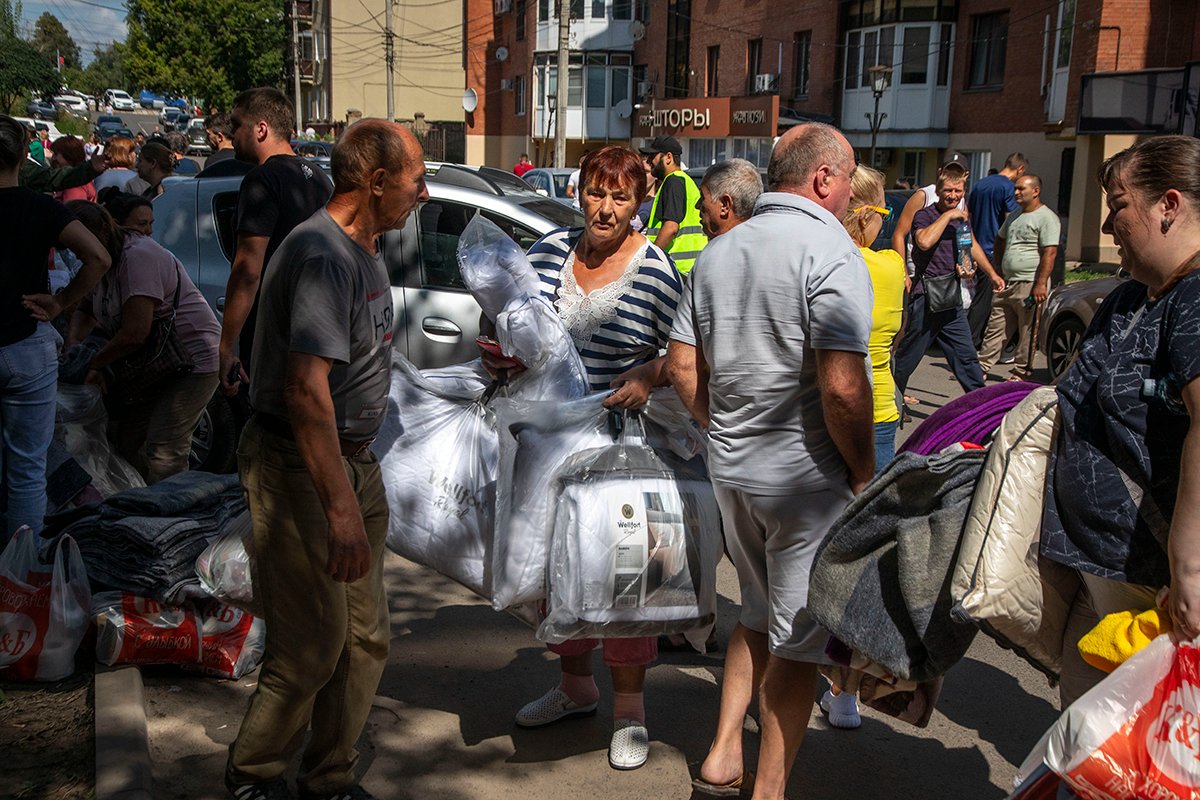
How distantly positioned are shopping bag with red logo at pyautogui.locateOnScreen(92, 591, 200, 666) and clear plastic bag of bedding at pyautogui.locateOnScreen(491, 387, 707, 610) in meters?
1.31

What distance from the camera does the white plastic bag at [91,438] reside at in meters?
5.27

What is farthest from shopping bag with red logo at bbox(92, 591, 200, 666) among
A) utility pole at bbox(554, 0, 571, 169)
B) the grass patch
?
utility pole at bbox(554, 0, 571, 169)

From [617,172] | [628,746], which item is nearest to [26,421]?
[617,172]

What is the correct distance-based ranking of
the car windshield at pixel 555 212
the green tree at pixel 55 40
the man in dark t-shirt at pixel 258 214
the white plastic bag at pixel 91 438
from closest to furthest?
the man in dark t-shirt at pixel 258 214, the white plastic bag at pixel 91 438, the car windshield at pixel 555 212, the green tree at pixel 55 40

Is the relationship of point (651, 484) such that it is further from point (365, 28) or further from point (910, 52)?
point (365, 28)

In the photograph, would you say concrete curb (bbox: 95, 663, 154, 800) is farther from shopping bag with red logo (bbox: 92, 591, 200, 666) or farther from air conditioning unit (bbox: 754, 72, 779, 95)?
air conditioning unit (bbox: 754, 72, 779, 95)

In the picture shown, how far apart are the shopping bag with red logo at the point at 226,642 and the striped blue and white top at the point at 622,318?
1613 millimetres

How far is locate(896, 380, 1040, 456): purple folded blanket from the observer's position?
291 centimetres

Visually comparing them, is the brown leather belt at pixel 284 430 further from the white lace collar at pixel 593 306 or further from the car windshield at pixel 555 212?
the car windshield at pixel 555 212

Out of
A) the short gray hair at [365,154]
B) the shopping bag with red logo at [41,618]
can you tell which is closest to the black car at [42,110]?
the shopping bag with red logo at [41,618]

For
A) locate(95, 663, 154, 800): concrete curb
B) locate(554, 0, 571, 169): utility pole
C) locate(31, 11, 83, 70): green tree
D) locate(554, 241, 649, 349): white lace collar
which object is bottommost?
locate(95, 663, 154, 800): concrete curb

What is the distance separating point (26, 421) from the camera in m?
4.42

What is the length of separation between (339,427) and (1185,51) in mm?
24554

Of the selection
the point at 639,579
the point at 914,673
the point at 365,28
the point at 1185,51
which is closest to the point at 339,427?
the point at 639,579
